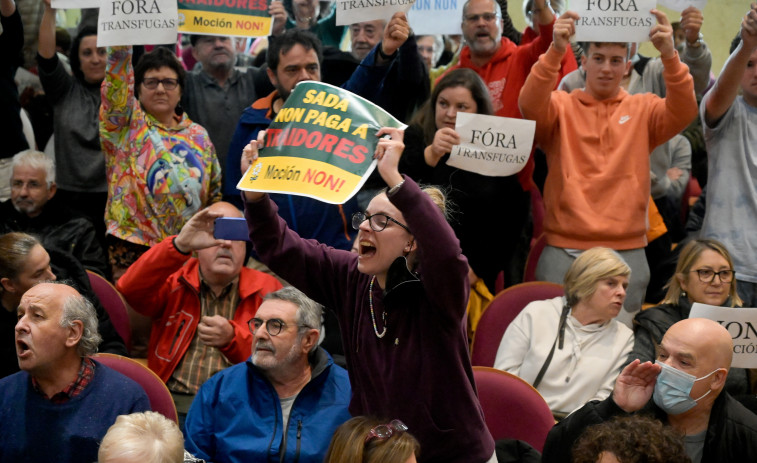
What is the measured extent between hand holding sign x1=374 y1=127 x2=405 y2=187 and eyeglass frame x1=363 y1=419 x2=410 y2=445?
65 centimetres

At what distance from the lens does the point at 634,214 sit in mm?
4664

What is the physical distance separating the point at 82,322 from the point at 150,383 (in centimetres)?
36

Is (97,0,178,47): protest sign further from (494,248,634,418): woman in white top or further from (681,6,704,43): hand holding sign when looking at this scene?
(681,6,704,43): hand holding sign

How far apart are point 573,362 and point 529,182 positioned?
4.08 feet

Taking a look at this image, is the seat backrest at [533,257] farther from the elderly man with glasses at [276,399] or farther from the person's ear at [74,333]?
the person's ear at [74,333]

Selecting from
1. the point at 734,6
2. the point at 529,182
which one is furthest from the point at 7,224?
the point at 734,6

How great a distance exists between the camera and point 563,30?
442 centimetres

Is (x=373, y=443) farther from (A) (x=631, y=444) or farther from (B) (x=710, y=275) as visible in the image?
(B) (x=710, y=275)

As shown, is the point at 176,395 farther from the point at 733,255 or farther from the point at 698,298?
the point at 733,255

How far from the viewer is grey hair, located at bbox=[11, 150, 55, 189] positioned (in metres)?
4.91

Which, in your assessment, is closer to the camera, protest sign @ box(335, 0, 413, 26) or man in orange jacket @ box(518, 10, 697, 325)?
protest sign @ box(335, 0, 413, 26)

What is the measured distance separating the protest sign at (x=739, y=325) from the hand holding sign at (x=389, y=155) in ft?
5.62

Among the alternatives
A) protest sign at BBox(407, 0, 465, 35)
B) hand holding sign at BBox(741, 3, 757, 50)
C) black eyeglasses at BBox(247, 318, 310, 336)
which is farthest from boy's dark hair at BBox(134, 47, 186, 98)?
hand holding sign at BBox(741, 3, 757, 50)

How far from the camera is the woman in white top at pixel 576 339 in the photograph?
13.5 ft
